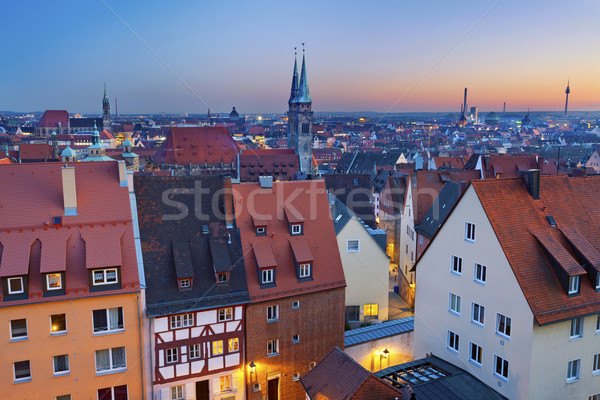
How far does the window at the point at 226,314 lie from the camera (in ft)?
84.7

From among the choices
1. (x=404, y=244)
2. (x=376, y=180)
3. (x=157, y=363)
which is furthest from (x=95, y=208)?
(x=376, y=180)

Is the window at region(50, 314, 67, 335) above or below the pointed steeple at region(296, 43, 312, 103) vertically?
below

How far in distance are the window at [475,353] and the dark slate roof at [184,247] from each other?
12207 millimetres

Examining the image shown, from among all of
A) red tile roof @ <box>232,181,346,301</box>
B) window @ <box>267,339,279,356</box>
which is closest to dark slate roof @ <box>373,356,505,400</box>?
window @ <box>267,339,279,356</box>

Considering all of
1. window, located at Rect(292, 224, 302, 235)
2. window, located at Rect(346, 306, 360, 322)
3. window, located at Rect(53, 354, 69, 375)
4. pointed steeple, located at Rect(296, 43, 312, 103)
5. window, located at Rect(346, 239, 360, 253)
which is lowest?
window, located at Rect(346, 306, 360, 322)

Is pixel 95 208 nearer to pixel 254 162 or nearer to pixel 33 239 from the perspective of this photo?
pixel 33 239

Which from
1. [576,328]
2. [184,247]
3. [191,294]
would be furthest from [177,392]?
[576,328]

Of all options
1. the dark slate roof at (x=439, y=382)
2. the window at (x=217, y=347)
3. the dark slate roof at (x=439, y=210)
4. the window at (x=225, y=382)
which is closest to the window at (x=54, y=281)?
the window at (x=217, y=347)

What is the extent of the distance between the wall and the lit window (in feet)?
35.4

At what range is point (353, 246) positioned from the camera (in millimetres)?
36406

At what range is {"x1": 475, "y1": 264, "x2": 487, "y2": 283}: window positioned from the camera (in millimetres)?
23688

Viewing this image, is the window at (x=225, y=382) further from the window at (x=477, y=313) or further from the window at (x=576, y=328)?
the window at (x=576, y=328)

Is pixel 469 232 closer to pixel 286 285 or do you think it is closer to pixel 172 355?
pixel 286 285

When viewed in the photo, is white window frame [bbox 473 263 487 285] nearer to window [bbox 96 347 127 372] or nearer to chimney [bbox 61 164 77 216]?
window [bbox 96 347 127 372]
